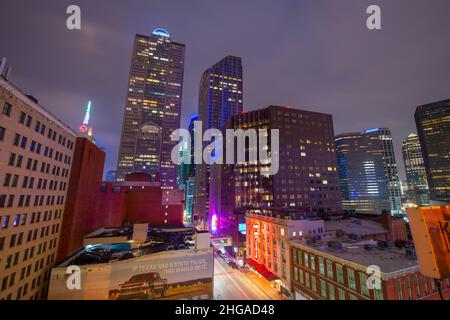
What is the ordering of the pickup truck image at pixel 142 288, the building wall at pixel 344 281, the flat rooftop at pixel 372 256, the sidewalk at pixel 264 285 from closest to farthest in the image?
the building wall at pixel 344 281, the flat rooftop at pixel 372 256, the pickup truck image at pixel 142 288, the sidewalk at pixel 264 285

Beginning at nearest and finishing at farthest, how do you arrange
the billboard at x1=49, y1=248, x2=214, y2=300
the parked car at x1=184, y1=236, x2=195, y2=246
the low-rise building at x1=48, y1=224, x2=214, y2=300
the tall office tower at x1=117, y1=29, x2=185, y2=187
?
the low-rise building at x1=48, y1=224, x2=214, y2=300 → the billboard at x1=49, y1=248, x2=214, y2=300 → the parked car at x1=184, y1=236, x2=195, y2=246 → the tall office tower at x1=117, y1=29, x2=185, y2=187

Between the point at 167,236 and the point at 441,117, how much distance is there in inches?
7985

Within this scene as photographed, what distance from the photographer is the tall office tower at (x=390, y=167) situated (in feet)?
540

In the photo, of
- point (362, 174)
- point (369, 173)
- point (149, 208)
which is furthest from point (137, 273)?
point (369, 173)

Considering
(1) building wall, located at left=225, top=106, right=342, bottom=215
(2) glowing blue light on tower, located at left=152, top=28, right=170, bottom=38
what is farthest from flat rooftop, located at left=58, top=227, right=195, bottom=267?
(2) glowing blue light on tower, located at left=152, top=28, right=170, bottom=38

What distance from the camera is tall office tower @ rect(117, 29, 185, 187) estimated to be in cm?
14400

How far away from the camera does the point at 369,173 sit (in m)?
169

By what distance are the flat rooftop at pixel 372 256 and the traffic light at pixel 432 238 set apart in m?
22.4

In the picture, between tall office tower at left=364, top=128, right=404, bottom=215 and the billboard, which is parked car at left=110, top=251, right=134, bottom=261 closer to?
the billboard

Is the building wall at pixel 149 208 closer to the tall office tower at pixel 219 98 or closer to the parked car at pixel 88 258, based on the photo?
the parked car at pixel 88 258

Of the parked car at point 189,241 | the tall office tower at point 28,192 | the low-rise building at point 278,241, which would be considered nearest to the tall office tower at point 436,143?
the low-rise building at point 278,241

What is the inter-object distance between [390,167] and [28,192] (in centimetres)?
22623

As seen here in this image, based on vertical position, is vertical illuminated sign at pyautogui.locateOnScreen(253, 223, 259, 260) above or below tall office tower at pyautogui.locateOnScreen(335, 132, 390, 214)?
below

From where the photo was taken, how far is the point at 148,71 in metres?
166
